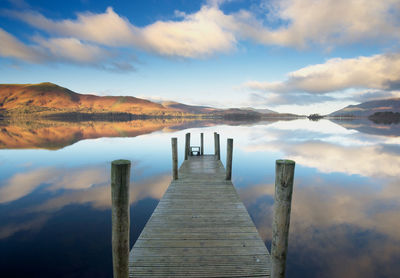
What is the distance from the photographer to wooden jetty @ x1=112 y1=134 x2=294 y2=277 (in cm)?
399

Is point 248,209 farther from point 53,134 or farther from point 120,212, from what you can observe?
point 53,134

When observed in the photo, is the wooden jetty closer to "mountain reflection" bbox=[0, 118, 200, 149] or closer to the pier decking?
the pier decking

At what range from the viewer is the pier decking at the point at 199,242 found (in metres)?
4.03

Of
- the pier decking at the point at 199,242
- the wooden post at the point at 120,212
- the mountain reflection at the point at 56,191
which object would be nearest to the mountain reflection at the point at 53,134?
the mountain reflection at the point at 56,191

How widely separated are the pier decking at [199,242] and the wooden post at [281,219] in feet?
1.96

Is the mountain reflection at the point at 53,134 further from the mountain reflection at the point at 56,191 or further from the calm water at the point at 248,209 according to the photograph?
the mountain reflection at the point at 56,191

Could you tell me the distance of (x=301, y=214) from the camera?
8.95 m

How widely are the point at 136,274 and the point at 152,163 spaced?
15.9m

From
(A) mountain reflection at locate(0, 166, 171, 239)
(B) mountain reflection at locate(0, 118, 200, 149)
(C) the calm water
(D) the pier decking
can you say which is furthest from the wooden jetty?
(B) mountain reflection at locate(0, 118, 200, 149)

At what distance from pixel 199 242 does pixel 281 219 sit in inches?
94.4

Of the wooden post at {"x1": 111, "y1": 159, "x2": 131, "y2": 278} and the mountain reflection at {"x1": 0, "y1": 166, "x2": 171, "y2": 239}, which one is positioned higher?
the wooden post at {"x1": 111, "y1": 159, "x2": 131, "y2": 278}

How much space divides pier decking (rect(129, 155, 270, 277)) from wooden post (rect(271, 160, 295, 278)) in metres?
0.60

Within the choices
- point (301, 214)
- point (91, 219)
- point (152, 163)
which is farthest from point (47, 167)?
point (301, 214)

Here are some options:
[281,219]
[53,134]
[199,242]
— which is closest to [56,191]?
[199,242]
